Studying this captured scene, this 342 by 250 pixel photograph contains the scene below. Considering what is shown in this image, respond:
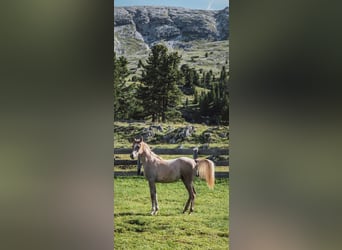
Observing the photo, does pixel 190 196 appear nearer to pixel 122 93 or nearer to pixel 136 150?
pixel 136 150

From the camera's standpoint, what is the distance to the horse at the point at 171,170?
13.1 ft

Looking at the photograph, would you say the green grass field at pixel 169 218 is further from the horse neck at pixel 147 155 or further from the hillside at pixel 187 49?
the hillside at pixel 187 49

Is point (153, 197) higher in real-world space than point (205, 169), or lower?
lower

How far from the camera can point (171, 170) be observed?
3984mm

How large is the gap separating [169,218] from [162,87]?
1404 millimetres

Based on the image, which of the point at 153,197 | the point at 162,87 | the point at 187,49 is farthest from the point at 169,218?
the point at 187,49

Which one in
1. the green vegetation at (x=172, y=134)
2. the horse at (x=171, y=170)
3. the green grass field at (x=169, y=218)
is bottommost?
the green grass field at (x=169, y=218)

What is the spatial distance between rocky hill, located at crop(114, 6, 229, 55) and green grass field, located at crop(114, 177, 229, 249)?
1.51 meters

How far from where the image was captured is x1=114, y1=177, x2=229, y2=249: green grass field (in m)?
3.89

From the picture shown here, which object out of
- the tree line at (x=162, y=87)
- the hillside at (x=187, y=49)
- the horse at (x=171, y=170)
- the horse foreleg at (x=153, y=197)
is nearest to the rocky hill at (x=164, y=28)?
the hillside at (x=187, y=49)

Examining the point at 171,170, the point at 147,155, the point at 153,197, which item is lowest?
the point at 153,197

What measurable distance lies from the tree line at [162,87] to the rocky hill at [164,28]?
0.52ft
